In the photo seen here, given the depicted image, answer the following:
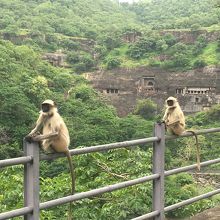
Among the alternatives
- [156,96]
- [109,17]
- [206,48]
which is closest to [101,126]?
[156,96]

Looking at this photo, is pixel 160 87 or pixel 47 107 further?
pixel 160 87

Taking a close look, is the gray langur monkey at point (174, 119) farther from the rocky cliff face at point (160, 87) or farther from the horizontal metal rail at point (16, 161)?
the rocky cliff face at point (160, 87)

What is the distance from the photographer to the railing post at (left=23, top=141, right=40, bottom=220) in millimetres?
2264

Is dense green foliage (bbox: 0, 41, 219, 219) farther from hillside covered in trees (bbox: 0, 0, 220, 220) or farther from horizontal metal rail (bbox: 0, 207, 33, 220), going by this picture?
horizontal metal rail (bbox: 0, 207, 33, 220)

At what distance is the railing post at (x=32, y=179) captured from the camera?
7.43 ft

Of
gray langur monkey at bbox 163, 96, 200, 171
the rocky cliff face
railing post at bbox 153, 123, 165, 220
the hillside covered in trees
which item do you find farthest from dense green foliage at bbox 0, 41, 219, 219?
the rocky cliff face

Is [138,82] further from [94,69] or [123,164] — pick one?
[123,164]

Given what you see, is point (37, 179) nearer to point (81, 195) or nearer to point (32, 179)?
point (32, 179)

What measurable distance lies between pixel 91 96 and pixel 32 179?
4435cm

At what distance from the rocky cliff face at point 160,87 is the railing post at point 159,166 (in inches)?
1983

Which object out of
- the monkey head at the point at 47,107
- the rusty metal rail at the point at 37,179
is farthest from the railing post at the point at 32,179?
the monkey head at the point at 47,107

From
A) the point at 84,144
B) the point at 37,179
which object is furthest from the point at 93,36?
the point at 37,179

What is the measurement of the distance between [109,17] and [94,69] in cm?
3535

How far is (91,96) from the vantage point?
46.6 meters
